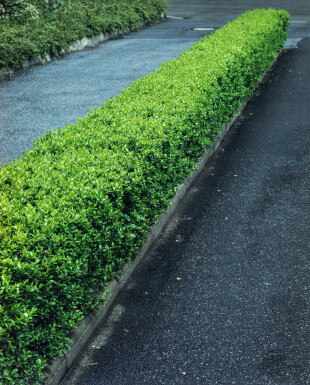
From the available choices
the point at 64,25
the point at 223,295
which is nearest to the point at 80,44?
the point at 64,25

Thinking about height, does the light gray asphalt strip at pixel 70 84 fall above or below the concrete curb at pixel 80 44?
below

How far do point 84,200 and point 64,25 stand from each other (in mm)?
13631

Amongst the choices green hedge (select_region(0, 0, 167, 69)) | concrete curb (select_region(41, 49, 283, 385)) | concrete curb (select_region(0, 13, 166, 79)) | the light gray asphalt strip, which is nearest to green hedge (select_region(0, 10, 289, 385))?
concrete curb (select_region(41, 49, 283, 385))

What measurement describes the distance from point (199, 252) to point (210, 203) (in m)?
1.23

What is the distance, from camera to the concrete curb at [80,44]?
1295 cm

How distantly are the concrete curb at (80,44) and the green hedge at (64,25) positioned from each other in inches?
4.9

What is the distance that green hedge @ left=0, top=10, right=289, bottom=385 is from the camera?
10.4ft

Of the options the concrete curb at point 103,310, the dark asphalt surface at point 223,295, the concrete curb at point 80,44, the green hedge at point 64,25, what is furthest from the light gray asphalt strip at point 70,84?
the dark asphalt surface at point 223,295

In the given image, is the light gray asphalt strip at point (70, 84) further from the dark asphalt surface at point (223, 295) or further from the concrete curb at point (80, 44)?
the dark asphalt surface at point (223, 295)

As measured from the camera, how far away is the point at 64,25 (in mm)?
15938

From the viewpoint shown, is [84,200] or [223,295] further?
[223,295]

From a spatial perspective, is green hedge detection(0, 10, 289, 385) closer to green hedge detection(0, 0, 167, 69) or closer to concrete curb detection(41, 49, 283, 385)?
concrete curb detection(41, 49, 283, 385)

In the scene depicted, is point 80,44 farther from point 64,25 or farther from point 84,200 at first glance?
point 84,200

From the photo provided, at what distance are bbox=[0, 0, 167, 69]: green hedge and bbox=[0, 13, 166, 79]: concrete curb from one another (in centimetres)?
12
